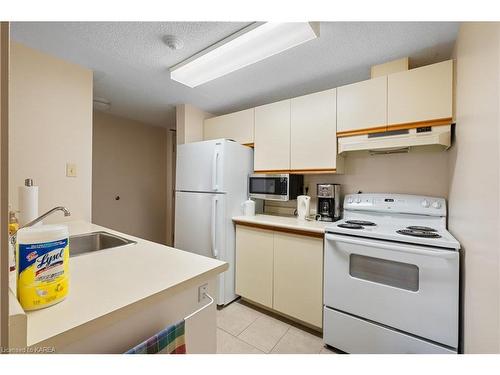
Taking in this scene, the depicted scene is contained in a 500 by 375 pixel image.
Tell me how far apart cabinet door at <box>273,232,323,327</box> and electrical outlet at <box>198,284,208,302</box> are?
3.48ft

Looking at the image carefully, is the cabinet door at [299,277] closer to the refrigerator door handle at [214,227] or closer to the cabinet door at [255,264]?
the cabinet door at [255,264]

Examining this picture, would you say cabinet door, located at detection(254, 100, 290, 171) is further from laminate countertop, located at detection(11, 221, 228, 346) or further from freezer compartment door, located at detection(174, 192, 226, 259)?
laminate countertop, located at detection(11, 221, 228, 346)

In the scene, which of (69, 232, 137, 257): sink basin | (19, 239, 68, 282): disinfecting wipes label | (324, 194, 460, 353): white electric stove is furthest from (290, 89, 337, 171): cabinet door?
(19, 239, 68, 282): disinfecting wipes label

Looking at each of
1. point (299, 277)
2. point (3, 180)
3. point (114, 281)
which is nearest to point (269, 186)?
point (299, 277)

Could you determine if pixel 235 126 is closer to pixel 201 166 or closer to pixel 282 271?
pixel 201 166

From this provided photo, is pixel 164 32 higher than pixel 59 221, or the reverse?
pixel 164 32

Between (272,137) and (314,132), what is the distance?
1.42ft

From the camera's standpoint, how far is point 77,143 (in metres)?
1.80

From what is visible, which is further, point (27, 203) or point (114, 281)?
point (27, 203)

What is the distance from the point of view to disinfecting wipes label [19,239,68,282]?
19.2 inches

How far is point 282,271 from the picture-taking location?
6.01 feet
